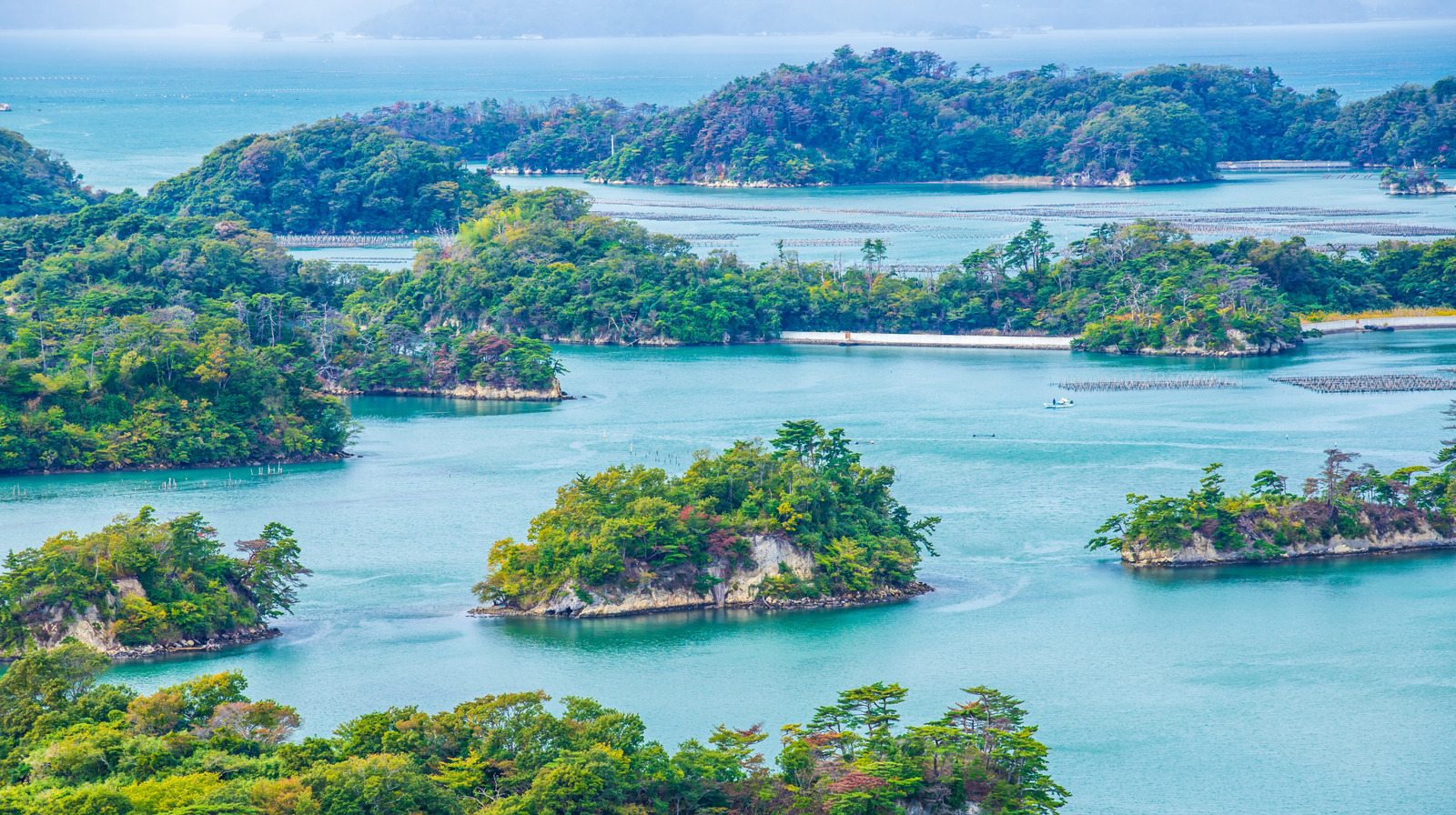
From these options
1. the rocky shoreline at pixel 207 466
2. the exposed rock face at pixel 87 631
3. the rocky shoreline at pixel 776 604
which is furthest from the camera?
the rocky shoreline at pixel 207 466

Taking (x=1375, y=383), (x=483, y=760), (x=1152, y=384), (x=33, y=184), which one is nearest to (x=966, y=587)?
(x=483, y=760)

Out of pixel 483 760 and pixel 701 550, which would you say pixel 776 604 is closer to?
pixel 701 550

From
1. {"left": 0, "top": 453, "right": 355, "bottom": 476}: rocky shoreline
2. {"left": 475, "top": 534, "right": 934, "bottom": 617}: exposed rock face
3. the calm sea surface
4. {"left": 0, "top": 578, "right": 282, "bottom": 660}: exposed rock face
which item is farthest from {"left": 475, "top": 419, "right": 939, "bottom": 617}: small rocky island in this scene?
{"left": 0, "top": 453, "right": 355, "bottom": 476}: rocky shoreline

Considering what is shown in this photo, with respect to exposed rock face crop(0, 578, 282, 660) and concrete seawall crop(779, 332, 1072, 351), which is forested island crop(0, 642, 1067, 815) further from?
concrete seawall crop(779, 332, 1072, 351)

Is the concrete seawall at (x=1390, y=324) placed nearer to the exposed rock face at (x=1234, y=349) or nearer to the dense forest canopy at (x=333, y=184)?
the exposed rock face at (x=1234, y=349)

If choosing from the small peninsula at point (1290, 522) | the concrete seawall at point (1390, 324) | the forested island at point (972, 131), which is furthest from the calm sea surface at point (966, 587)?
the forested island at point (972, 131)

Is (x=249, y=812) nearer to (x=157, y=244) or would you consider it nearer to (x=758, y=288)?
(x=157, y=244)
